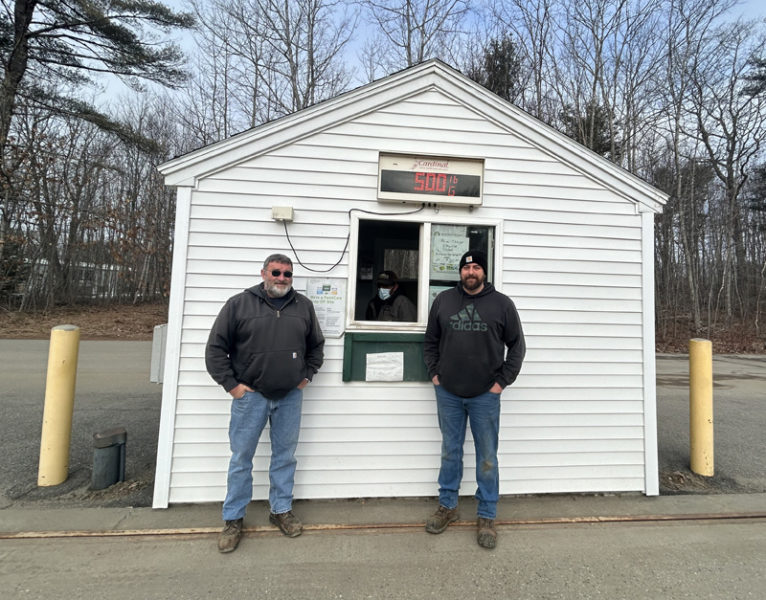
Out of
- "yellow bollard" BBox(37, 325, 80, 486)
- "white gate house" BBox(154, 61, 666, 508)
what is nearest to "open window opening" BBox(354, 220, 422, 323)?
"white gate house" BBox(154, 61, 666, 508)

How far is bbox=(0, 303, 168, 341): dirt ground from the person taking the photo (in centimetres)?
1347

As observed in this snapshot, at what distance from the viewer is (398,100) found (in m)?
3.47

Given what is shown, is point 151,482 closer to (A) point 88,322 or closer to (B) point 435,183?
(B) point 435,183

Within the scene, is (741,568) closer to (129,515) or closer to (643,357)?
(643,357)

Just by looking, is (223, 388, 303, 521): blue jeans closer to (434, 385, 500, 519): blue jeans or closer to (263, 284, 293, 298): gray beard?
(263, 284, 293, 298): gray beard

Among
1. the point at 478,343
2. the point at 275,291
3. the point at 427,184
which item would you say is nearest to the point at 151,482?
the point at 275,291

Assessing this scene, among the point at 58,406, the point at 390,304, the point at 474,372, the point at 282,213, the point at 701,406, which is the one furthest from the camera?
the point at 390,304

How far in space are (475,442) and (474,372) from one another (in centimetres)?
56

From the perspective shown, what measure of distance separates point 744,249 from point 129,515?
96.6ft

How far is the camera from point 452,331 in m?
2.86

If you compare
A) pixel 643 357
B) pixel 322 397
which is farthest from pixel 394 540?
pixel 643 357

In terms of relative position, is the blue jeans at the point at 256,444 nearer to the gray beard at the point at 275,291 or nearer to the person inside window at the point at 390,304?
the gray beard at the point at 275,291

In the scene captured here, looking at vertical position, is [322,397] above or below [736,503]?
above

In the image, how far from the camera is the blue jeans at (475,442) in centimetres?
286
